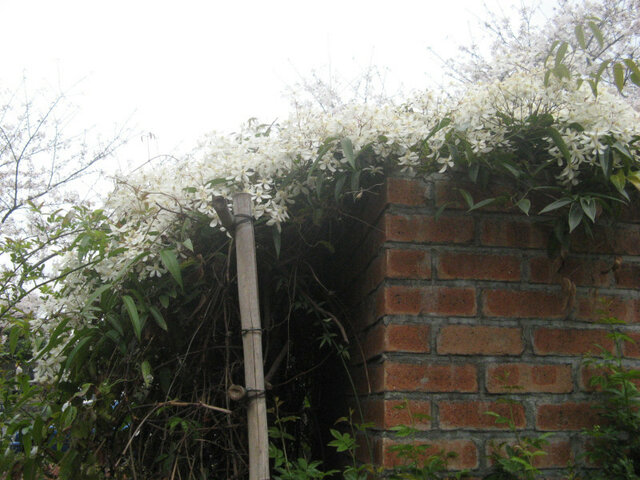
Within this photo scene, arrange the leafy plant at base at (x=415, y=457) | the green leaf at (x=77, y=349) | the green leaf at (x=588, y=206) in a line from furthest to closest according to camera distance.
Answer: the green leaf at (x=77, y=349)
the green leaf at (x=588, y=206)
the leafy plant at base at (x=415, y=457)

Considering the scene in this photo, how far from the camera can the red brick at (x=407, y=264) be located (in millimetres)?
1286

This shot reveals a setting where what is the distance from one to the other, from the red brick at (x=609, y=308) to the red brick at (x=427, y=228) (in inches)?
14.1

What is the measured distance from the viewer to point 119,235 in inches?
58.1

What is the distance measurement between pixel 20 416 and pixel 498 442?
1406mm

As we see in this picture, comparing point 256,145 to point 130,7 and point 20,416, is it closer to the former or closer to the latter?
point 20,416

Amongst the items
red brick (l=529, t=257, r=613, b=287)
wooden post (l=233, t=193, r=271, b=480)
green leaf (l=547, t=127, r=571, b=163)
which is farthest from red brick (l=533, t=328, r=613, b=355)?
wooden post (l=233, t=193, r=271, b=480)

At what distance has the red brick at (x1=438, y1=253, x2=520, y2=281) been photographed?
4.32ft

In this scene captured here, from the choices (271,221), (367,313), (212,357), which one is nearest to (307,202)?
(271,221)

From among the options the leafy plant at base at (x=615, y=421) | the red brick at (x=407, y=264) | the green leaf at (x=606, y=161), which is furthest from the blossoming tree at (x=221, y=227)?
the leafy plant at base at (x=615, y=421)

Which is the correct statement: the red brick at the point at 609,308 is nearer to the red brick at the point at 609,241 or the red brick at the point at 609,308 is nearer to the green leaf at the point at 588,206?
the red brick at the point at 609,241

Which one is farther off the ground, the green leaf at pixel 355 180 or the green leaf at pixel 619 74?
the green leaf at pixel 619 74

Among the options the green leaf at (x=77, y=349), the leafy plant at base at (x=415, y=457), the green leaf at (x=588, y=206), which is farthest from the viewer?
the green leaf at (x=77, y=349)

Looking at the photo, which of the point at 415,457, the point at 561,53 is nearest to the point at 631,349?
the point at 415,457

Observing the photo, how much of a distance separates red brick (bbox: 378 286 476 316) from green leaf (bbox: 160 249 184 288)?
507 mm
